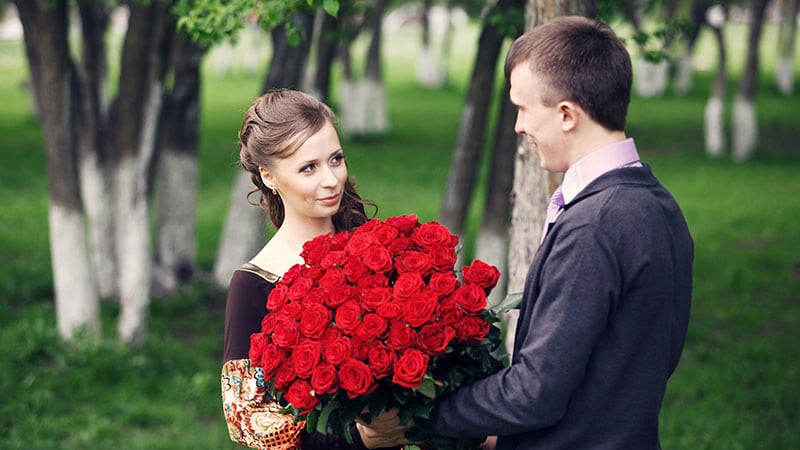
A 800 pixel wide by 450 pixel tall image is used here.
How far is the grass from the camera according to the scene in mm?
6809

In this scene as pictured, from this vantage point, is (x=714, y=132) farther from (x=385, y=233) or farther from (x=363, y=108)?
(x=385, y=233)

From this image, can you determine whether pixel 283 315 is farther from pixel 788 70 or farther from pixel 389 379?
pixel 788 70

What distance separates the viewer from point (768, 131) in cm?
2322

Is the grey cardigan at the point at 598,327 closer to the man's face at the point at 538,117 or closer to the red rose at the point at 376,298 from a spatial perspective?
the man's face at the point at 538,117

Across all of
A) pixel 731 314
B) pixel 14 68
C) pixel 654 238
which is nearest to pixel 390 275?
pixel 654 238

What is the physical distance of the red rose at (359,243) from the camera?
271cm

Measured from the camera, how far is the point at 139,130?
8.30m

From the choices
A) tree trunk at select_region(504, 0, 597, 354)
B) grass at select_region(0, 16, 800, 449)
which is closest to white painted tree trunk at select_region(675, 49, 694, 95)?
grass at select_region(0, 16, 800, 449)

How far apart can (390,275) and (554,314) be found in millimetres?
593

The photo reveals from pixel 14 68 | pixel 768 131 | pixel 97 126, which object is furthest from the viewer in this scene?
pixel 14 68

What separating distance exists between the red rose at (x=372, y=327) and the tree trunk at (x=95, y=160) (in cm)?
726

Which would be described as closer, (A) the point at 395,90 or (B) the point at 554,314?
(B) the point at 554,314

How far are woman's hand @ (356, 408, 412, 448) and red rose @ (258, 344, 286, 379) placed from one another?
0.27 metres

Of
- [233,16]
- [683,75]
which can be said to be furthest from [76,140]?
[683,75]
